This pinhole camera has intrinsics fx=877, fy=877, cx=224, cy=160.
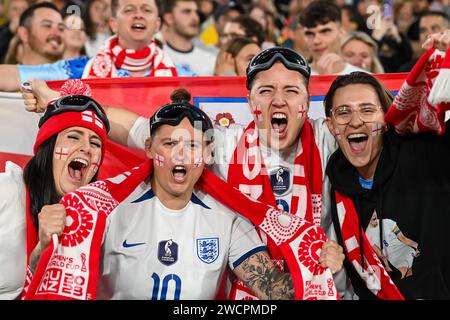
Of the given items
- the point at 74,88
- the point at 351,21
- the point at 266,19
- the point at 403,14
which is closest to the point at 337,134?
the point at 74,88

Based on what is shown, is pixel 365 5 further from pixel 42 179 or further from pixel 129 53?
pixel 42 179

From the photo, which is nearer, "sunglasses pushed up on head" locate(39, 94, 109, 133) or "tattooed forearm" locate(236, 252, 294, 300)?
"tattooed forearm" locate(236, 252, 294, 300)

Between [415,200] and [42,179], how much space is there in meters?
1.87

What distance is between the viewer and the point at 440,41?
3.97 m

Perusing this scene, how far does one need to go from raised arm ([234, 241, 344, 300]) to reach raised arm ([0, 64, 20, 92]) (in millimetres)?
2020

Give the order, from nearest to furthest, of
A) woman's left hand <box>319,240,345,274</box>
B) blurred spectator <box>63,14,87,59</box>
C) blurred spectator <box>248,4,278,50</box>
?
woman's left hand <box>319,240,345,274</box> → blurred spectator <box>63,14,87,59</box> → blurred spectator <box>248,4,278,50</box>

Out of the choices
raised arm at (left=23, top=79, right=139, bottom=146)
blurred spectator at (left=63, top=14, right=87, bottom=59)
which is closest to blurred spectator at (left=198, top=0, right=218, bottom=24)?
blurred spectator at (left=63, top=14, right=87, bottom=59)

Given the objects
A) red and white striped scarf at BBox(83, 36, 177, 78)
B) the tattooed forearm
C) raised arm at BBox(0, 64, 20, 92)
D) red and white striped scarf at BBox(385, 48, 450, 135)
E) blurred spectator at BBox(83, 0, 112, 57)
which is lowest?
the tattooed forearm

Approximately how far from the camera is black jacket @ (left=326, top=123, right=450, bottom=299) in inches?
169

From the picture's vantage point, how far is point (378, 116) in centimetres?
445

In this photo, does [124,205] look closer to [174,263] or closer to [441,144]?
[174,263]

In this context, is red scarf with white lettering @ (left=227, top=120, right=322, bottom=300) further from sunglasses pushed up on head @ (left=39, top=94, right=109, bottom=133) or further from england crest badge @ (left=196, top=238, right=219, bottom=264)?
sunglasses pushed up on head @ (left=39, top=94, right=109, bottom=133)

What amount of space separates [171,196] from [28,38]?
326 centimetres
